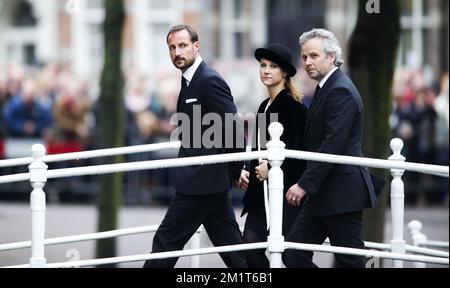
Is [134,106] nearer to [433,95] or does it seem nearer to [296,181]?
[433,95]

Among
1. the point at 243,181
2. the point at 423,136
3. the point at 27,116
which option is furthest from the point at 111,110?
Answer: the point at 27,116

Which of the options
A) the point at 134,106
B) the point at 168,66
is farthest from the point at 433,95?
the point at 168,66

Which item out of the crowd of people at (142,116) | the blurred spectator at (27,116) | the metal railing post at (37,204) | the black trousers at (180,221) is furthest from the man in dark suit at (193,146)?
the blurred spectator at (27,116)

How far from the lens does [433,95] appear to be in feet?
71.7

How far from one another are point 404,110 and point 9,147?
622 cm

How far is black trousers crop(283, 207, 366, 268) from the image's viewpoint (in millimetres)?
8594

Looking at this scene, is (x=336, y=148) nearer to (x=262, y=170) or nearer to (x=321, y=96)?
(x=321, y=96)

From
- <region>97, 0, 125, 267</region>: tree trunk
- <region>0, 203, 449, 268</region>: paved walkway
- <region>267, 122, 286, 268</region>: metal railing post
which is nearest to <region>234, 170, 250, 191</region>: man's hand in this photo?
<region>267, 122, 286, 268</region>: metal railing post

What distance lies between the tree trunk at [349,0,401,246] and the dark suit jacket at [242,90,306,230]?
9.66ft

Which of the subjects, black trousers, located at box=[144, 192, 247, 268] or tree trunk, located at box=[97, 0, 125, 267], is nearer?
black trousers, located at box=[144, 192, 247, 268]

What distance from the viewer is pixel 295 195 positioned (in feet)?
27.8

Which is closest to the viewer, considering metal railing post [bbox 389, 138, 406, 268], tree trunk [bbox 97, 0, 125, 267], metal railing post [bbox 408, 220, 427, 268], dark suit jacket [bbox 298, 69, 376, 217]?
dark suit jacket [bbox 298, 69, 376, 217]

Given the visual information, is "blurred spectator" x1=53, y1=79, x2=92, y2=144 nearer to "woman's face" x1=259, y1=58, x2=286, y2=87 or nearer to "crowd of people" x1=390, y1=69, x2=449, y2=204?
"crowd of people" x1=390, y1=69, x2=449, y2=204

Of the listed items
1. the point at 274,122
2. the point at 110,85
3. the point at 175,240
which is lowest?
the point at 175,240
